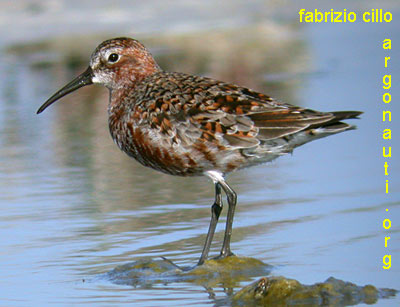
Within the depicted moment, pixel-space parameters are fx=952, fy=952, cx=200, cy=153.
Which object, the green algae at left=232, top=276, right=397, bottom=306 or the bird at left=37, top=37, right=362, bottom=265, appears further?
the bird at left=37, top=37, right=362, bottom=265

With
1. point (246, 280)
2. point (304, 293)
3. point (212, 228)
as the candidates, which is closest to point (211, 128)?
point (212, 228)

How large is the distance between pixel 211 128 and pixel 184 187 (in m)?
2.38

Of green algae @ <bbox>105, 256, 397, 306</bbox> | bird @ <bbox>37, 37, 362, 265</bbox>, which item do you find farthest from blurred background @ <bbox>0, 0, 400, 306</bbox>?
bird @ <bbox>37, 37, 362, 265</bbox>

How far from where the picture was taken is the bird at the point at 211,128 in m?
6.89

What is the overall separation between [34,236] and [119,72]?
156 cm

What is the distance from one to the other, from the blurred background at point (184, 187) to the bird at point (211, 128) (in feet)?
2.29

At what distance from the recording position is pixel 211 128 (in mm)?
6996

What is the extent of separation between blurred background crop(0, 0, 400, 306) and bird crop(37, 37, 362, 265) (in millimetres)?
697

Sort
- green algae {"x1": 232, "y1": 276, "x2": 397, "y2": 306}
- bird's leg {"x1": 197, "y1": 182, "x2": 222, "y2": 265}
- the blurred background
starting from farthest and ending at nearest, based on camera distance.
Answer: bird's leg {"x1": 197, "y1": 182, "x2": 222, "y2": 265}
the blurred background
green algae {"x1": 232, "y1": 276, "x2": 397, "y2": 306}

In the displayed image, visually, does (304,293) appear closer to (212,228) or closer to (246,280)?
(246,280)

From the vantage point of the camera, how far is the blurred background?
6801 millimetres

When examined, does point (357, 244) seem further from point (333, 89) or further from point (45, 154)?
point (333, 89)

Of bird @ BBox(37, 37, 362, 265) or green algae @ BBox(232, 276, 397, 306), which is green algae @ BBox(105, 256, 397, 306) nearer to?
green algae @ BBox(232, 276, 397, 306)

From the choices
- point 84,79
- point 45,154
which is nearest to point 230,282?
point 84,79
